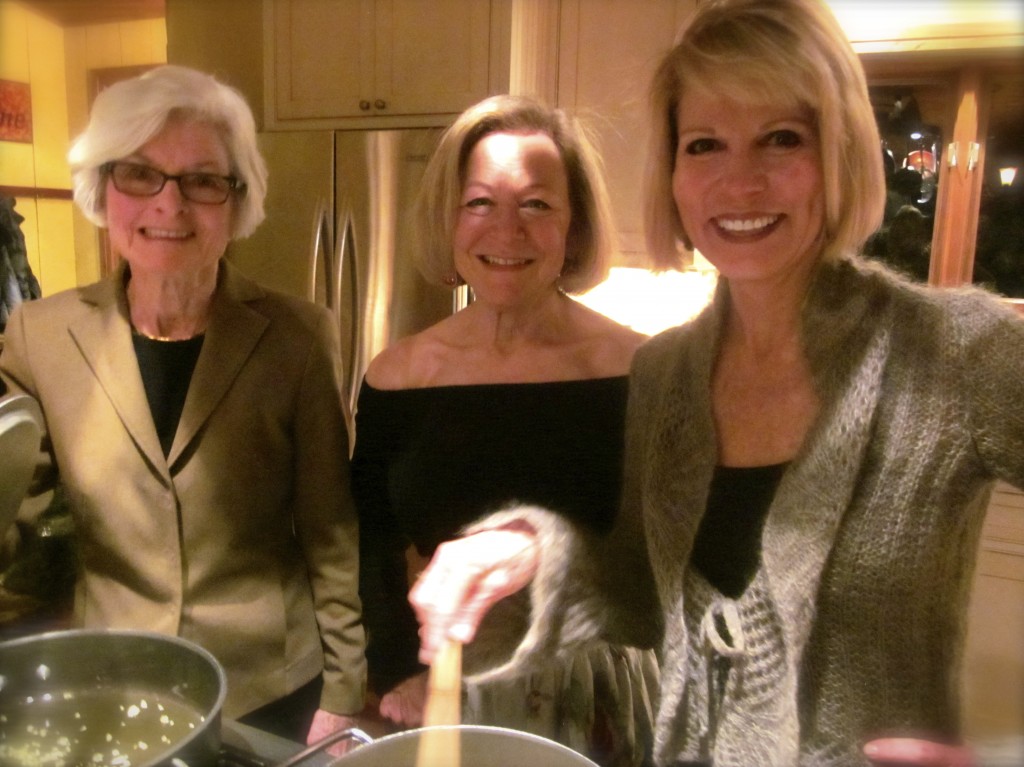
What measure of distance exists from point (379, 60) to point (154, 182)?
70 cm

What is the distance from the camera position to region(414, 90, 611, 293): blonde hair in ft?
2.66

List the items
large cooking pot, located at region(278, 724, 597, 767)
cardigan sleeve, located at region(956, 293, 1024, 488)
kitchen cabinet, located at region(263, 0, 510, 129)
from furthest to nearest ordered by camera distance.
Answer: kitchen cabinet, located at region(263, 0, 510, 129), cardigan sleeve, located at region(956, 293, 1024, 488), large cooking pot, located at region(278, 724, 597, 767)

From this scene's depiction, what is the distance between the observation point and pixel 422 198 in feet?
2.83

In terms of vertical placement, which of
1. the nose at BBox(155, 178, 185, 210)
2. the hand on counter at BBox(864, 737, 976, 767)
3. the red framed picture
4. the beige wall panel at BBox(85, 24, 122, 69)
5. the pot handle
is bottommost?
the pot handle

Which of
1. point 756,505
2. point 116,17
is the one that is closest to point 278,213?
point 116,17

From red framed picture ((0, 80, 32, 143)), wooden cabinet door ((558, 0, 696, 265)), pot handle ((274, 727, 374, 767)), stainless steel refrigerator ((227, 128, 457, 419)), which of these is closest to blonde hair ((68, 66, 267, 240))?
red framed picture ((0, 80, 32, 143))

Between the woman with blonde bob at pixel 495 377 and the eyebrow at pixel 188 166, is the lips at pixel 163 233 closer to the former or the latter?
the eyebrow at pixel 188 166

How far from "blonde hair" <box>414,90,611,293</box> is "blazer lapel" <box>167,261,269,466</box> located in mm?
223

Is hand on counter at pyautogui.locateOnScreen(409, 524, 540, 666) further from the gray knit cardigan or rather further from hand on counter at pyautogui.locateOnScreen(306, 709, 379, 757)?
hand on counter at pyautogui.locateOnScreen(306, 709, 379, 757)

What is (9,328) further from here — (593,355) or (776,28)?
(776,28)

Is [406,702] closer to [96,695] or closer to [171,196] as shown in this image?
[96,695]

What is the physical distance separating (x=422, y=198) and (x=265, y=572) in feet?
1.41

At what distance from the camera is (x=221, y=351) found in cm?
69

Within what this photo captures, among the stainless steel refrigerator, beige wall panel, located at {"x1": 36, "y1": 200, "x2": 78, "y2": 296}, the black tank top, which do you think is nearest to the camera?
the black tank top
